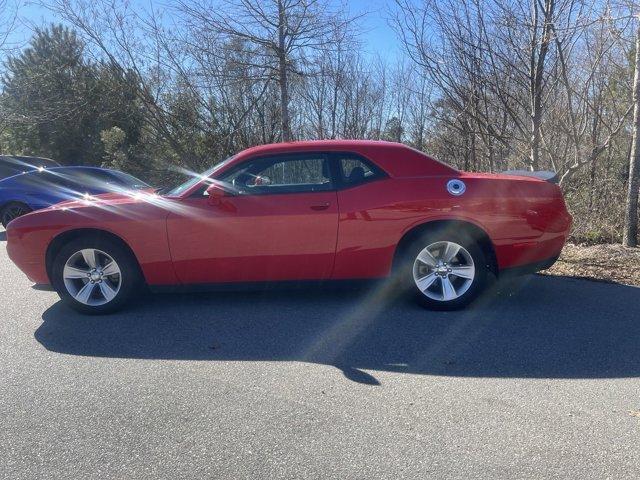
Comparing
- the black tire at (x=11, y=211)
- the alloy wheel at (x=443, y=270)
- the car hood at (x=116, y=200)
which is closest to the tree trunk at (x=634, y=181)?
the alloy wheel at (x=443, y=270)

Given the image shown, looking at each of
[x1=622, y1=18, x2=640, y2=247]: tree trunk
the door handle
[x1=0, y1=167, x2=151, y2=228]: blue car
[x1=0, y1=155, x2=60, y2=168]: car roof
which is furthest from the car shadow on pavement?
[x1=0, y1=155, x2=60, y2=168]: car roof

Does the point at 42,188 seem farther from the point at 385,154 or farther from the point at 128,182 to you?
the point at 385,154

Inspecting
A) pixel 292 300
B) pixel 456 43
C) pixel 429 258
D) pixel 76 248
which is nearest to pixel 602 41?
pixel 456 43

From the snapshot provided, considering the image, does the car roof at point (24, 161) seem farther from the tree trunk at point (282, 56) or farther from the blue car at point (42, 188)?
the tree trunk at point (282, 56)

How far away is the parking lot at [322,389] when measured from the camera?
2960 millimetres

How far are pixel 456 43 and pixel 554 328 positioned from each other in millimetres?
5192

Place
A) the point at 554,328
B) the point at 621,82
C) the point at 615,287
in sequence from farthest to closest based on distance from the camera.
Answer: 1. the point at 621,82
2. the point at 615,287
3. the point at 554,328

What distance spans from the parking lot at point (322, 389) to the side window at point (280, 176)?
115 cm

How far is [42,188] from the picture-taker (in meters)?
11.5

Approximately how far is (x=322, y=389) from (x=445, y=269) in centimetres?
210

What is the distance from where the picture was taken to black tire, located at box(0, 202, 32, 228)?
11.3 metres

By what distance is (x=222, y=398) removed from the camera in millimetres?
3652

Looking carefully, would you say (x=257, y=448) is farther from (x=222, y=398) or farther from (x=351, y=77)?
(x=351, y=77)

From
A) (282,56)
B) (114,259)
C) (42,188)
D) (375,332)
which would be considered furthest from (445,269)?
(42,188)
